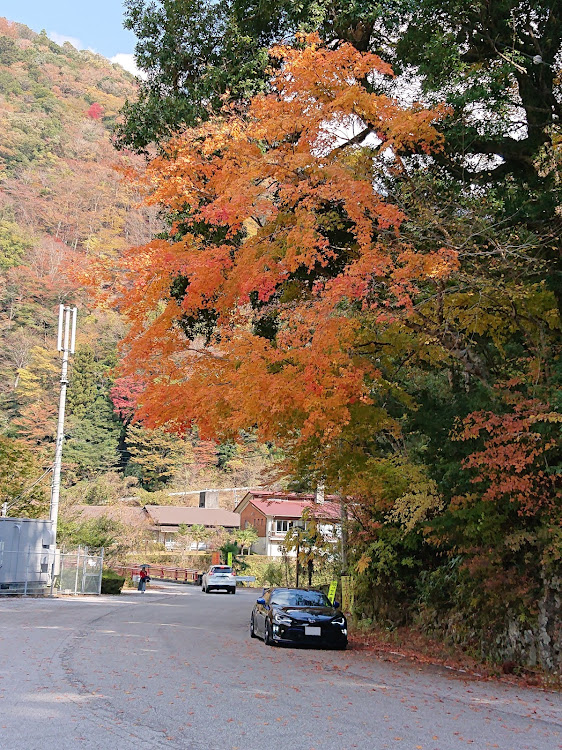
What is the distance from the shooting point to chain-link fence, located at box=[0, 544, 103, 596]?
2961cm

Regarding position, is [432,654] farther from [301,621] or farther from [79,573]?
[79,573]

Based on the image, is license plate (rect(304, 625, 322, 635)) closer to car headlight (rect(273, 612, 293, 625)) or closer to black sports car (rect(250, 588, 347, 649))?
black sports car (rect(250, 588, 347, 649))

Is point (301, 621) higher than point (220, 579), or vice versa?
point (301, 621)

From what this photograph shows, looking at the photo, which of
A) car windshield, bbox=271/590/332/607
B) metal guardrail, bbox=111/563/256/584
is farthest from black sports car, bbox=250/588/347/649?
metal guardrail, bbox=111/563/256/584

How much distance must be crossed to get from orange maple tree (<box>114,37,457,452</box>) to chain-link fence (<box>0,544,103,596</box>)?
15403 mm

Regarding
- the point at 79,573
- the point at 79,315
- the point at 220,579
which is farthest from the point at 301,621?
Answer: the point at 79,315

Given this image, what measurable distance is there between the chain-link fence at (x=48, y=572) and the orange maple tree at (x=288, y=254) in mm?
15403

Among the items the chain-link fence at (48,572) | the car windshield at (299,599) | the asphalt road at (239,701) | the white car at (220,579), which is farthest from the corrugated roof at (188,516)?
the asphalt road at (239,701)

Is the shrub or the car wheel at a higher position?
the car wheel

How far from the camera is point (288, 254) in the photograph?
14.8 metres

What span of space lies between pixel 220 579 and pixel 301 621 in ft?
106

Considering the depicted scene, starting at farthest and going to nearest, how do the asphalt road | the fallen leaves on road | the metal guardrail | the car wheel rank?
the metal guardrail → the car wheel → the fallen leaves on road → the asphalt road

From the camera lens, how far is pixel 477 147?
49.6 feet

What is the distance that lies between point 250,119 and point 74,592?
969 inches
